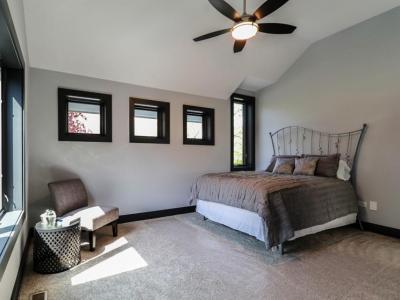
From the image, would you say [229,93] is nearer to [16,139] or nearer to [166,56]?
[166,56]

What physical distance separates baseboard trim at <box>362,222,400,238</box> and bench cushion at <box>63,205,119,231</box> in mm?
3637

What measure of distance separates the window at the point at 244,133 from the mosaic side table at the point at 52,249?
12.2 ft

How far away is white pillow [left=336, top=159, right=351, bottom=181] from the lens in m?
3.54

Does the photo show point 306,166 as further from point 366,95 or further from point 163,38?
point 163,38

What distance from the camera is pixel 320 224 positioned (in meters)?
2.95

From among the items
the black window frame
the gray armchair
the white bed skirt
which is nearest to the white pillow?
the white bed skirt

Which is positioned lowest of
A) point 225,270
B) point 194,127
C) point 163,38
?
point 225,270

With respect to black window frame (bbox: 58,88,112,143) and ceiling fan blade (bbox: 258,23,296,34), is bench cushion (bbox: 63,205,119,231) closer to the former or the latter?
black window frame (bbox: 58,88,112,143)

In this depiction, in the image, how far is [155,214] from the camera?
163 inches

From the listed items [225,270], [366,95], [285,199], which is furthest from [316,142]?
[225,270]

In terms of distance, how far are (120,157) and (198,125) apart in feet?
5.73

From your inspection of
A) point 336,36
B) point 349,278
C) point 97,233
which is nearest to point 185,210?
point 97,233

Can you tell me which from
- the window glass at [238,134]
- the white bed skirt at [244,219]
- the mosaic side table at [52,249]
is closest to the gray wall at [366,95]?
the white bed skirt at [244,219]

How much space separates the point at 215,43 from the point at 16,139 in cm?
300
